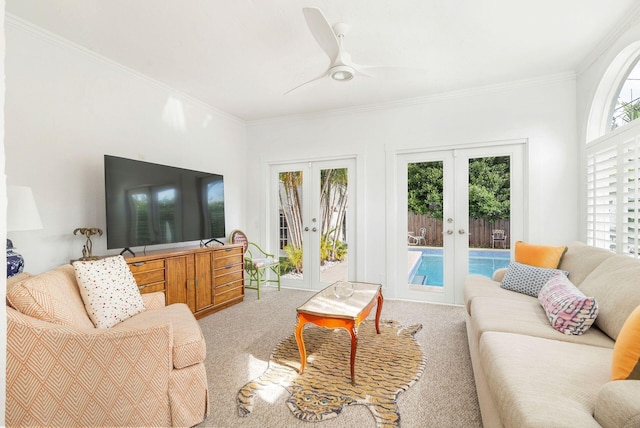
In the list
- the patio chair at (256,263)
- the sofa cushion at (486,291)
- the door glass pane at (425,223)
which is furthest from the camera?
the patio chair at (256,263)

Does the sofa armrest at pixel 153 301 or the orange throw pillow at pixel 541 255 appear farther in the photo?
the orange throw pillow at pixel 541 255

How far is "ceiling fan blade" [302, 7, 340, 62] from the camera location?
1.83 m

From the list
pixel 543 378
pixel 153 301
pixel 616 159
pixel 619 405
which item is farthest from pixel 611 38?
pixel 153 301

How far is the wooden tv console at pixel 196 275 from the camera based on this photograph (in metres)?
2.91

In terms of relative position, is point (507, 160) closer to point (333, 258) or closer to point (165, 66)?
point (333, 258)

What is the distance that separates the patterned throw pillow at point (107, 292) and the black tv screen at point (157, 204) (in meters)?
0.74

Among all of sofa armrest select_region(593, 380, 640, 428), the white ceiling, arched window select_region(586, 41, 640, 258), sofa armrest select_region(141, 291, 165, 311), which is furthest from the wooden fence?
sofa armrest select_region(141, 291, 165, 311)

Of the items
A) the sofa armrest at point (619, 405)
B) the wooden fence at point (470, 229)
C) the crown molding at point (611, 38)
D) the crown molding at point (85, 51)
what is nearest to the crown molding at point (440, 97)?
the crown molding at point (611, 38)

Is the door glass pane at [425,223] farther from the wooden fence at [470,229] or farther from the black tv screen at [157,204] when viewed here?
the black tv screen at [157,204]

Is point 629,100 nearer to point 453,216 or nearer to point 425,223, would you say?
point 453,216

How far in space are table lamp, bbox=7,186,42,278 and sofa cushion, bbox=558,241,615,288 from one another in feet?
12.7

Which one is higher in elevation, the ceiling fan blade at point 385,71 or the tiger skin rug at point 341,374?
the ceiling fan blade at point 385,71

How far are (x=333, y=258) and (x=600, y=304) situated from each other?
3.19 meters

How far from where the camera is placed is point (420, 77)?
347cm
